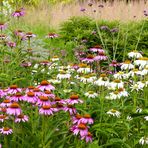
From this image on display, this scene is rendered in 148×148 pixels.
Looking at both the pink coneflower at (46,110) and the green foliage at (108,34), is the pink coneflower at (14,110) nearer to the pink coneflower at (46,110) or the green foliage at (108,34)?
the pink coneflower at (46,110)

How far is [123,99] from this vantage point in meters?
4.27

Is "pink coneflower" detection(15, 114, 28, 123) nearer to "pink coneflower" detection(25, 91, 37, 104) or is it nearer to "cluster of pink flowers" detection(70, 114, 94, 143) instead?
"pink coneflower" detection(25, 91, 37, 104)

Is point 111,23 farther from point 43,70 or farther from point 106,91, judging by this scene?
point 106,91

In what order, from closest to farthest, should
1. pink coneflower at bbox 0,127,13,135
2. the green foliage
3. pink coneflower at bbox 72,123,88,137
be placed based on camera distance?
pink coneflower at bbox 72,123,88,137, pink coneflower at bbox 0,127,13,135, the green foliage

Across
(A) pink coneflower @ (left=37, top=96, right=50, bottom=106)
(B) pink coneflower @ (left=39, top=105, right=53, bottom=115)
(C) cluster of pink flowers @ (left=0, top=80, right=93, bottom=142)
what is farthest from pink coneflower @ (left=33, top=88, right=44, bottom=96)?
(B) pink coneflower @ (left=39, top=105, right=53, bottom=115)

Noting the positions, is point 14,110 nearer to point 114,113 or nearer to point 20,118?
point 20,118

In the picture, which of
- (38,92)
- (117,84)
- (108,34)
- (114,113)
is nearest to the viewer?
(38,92)

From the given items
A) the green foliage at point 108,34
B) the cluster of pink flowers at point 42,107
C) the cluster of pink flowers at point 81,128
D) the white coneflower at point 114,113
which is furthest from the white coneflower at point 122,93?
the green foliage at point 108,34

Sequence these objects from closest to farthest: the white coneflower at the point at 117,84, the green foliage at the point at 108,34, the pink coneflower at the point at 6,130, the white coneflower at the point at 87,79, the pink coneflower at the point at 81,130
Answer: the pink coneflower at the point at 81,130 < the pink coneflower at the point at 6,130 < the white coneflower at the point at 117,84 < the white coneflower at the point at 87,79 < the green foliage at the point at 108,34

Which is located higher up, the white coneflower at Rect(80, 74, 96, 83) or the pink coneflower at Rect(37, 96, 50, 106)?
the pink coneflower at Rect(37, 96, 50, 106)

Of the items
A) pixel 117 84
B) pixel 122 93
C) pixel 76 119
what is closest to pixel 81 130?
pixel 76 119

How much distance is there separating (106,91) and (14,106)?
119 cm

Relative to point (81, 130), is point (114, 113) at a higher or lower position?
lower

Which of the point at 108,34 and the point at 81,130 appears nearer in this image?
the point at 81,130
